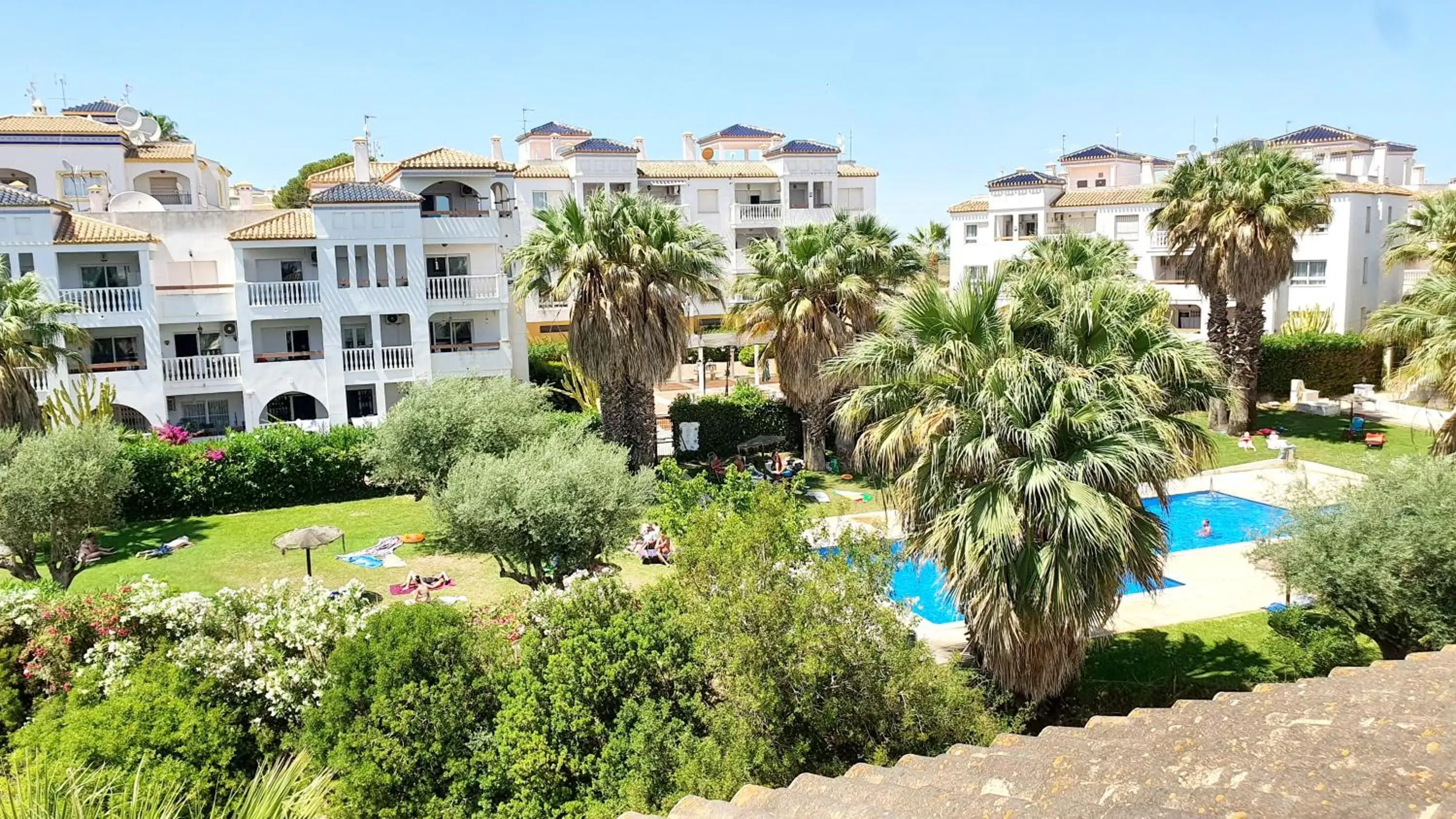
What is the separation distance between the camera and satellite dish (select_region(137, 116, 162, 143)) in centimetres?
5203

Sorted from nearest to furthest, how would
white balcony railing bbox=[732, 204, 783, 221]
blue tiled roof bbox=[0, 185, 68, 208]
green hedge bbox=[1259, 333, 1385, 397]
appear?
blue tiled roof bbox=[0, 185, 68, 208] < green hedge bbox=[1259, 333, 1385, 397] < white balcony railing bbox=[732, 204, 783, 221]

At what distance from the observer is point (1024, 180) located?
53781 millimetres

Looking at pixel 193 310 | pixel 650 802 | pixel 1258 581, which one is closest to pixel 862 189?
pixel 193 310

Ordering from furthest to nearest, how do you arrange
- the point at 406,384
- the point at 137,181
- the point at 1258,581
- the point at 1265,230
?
1. the point at 137,181
2. the point at 406,384
3. the point at 1265,230
4. the point at 1258,581

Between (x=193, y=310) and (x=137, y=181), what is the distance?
17.8 meters

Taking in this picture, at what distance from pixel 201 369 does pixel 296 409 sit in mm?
3445

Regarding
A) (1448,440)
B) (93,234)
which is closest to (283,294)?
(93,234)

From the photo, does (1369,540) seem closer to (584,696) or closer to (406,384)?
(584,696)

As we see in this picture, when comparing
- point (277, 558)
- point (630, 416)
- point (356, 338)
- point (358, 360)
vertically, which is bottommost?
point (277, 558)

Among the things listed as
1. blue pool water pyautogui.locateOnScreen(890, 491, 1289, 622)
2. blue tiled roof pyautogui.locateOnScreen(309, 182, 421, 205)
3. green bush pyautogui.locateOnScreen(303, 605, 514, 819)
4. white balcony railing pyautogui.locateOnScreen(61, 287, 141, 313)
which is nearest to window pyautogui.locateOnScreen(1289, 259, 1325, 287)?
blue pool water pyautogui.locateOnScreen(890, 491, 1289, 622)

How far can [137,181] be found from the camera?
156 ft

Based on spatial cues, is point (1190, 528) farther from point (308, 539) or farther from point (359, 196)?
point (359, 196)

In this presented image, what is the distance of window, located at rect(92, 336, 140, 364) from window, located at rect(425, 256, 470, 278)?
10201 mm

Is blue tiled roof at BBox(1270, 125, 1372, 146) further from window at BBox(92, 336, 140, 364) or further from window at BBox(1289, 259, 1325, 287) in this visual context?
window at BBox(92, 336, 140, 364)
